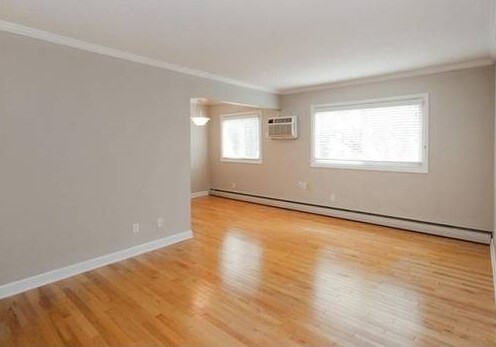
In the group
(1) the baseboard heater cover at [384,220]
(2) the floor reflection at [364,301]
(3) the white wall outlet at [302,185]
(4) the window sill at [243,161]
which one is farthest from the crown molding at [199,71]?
(2) the floor reflection at [364,301]

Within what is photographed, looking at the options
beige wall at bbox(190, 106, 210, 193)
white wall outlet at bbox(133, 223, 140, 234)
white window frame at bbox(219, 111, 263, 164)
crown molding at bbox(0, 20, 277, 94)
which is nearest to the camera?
crown molding at bbox(0, 20, 277, 94)

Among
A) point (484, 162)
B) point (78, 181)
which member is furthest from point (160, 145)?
point (484, 162)

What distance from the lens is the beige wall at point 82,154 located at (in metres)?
2.88

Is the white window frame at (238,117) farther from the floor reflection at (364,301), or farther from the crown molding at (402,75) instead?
the floor reflection at (364,301)

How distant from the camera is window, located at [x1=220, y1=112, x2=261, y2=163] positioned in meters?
7.13

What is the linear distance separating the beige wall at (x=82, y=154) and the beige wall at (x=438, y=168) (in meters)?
2.65

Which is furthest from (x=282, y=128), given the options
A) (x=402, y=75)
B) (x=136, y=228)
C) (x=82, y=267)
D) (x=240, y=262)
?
(x=82, y=267)

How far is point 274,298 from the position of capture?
2758 millimetres

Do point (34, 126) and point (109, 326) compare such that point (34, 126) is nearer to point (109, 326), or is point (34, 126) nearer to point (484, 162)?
point (109, 326)

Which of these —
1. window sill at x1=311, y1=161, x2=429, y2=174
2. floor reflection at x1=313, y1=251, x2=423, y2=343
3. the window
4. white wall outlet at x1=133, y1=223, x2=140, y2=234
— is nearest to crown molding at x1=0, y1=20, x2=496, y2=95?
the window

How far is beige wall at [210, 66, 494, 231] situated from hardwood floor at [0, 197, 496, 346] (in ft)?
1.96

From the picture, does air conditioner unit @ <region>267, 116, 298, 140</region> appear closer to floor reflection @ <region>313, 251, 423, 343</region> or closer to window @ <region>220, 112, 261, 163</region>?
window @ <region>220, 112, 261, 163</region>

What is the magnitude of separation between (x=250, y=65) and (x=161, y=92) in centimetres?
120

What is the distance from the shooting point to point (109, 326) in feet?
7.70
